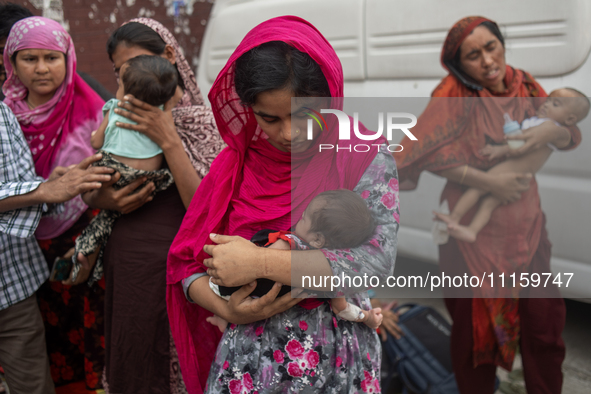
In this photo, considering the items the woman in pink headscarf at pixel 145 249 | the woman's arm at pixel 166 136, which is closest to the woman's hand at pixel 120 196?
the woman in pink headscarf at pixel 145 249

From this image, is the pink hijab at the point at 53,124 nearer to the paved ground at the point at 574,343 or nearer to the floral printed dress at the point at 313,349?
the floral printed dress at the point at 313,349

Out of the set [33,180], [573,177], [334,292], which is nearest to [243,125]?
[334,292]

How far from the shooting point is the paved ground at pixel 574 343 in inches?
102

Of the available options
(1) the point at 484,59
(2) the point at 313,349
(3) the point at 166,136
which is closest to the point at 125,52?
(3) the point at 166,136

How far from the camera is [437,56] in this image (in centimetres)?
271

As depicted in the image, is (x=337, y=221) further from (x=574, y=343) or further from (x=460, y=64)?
(x=574, y=343)

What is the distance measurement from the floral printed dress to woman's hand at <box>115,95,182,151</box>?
0.88 m

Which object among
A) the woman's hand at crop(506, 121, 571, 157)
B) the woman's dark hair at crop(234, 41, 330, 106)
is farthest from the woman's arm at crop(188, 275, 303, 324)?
the woman's hand at crop(506, 121, 571, 157)

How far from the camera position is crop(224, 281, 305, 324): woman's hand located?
1.21 meters

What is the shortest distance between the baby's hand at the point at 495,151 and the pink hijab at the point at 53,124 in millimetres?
1893

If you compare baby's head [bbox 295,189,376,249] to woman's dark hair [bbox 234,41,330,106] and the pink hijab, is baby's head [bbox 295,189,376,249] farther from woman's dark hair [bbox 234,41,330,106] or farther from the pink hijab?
the pink hijab

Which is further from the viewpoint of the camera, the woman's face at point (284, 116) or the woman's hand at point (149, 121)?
the woman's hand at point (149, 121)

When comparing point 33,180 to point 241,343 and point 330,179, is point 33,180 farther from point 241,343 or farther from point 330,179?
point 330,179

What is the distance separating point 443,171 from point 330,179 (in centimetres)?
118
